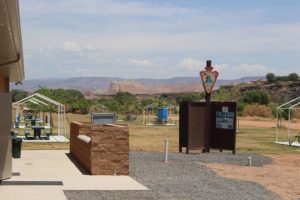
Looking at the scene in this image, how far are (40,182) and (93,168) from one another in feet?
7.13

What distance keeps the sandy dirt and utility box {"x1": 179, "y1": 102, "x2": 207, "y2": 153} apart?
3303 mm

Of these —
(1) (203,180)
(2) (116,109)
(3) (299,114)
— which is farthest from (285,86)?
(1) (203,180)

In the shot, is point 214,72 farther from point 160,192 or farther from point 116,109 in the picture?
point 116,109

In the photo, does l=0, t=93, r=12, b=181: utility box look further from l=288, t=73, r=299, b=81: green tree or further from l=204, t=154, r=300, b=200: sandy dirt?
l=288, t=73, r=299, b=81: green tree

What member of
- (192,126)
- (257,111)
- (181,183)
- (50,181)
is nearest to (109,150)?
(50,181)

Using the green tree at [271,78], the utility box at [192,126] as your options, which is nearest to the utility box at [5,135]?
the utility box at [192,126]

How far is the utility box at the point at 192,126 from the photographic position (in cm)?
2516

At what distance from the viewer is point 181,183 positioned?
1585 cm

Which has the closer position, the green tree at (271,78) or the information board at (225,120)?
the information board at (225,120)

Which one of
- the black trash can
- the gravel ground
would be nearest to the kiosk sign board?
the gravel ground

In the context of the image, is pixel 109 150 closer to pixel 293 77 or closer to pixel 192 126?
pixel 192 126

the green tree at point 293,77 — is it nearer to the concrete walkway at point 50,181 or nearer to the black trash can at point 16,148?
the black trash can at point 16,148

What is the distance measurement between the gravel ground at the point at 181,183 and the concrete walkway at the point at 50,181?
0.50 m

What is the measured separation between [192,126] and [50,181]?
10.8 m
